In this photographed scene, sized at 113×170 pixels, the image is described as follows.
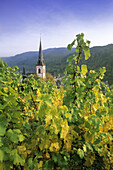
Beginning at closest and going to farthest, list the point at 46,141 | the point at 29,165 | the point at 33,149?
the point at 29,165
the point at 46,141
the point at 33,149

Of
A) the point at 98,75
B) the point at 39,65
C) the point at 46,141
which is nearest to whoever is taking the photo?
the point at 46,141

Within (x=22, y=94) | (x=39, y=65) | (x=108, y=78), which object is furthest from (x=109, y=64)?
(x=22, y=94)

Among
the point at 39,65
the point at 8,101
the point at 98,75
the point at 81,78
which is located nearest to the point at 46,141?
the point at 8,101

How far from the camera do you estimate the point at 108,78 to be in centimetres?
6669

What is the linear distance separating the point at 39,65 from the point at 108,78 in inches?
1652

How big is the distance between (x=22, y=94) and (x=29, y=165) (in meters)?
3.72

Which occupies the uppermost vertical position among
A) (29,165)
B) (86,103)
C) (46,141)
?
(86,103)

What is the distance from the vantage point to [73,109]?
2.28 m

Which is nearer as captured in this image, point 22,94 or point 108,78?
point 22,94

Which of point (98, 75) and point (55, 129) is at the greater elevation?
point (98, 75)

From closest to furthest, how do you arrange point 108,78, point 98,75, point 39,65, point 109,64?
point 98,75 < point 39,65 < point 108,78 < point 109,64

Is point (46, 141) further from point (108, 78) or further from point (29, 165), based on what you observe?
point (108, 78)

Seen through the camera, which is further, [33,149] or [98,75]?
[98,75]

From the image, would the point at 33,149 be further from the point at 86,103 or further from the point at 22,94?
the point at 22,94
